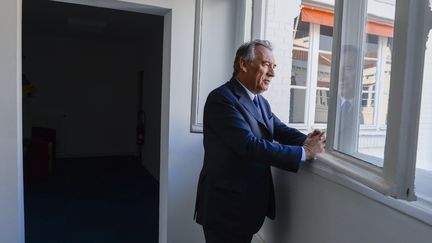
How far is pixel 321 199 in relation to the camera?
145cm

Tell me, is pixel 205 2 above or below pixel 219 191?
above

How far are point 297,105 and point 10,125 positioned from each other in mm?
1777

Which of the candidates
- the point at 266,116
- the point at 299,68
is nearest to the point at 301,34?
the point at 299,68

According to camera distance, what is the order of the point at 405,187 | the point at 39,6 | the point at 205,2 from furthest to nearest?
the point at 39,6
the point at 205,2
the point at 405,187

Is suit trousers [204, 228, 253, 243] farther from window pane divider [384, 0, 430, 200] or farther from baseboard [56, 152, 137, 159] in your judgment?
baseboard [56, 152, 137, 159]

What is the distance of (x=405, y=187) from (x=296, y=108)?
4.39 ft

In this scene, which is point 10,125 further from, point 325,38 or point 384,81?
point 384,81

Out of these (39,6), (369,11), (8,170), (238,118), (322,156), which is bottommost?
(8,170)

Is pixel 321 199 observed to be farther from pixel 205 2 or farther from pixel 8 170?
pixel 8 170

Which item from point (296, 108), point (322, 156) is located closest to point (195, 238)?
point (296, 108)

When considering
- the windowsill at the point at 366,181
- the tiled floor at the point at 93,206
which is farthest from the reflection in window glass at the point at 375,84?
the tiled floor at the point at 93,206

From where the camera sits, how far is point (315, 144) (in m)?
1.43

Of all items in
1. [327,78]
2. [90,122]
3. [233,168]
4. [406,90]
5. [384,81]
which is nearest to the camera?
[406,90]

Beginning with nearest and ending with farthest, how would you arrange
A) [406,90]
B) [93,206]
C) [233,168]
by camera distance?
[406,90]
[233,168]
[93,206]
